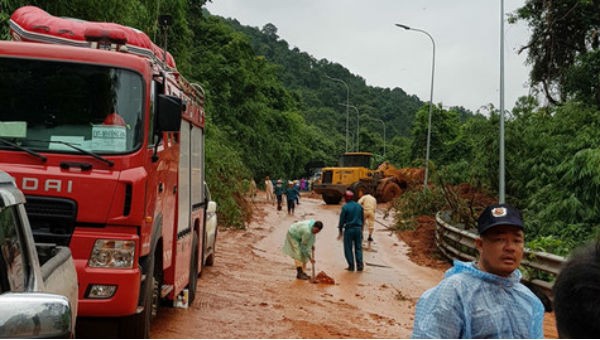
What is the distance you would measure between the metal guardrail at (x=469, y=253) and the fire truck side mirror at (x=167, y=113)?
4.21 metres

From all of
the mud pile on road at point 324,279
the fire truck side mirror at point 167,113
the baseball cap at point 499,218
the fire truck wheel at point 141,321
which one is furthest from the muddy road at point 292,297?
the baseball cap at point 499,218

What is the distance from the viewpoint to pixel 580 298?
206 centimetres

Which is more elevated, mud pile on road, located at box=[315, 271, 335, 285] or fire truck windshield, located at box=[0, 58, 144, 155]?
fire truck windshield, located at box=[0, 58, 144, 155]

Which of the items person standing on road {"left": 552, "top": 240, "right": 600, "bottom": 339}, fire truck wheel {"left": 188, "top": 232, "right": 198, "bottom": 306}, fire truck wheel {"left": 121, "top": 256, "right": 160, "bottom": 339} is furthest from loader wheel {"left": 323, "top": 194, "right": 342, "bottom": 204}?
person standing on road {"left": 552, "top": 240, "right": 600, "bottom": 339}

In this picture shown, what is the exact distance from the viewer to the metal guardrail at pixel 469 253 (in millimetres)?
10828

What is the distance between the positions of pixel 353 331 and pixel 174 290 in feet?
8.34

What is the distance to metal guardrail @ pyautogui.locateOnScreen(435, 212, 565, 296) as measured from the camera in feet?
35.5

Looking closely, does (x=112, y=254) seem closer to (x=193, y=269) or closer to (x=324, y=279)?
(x=193, y=269)

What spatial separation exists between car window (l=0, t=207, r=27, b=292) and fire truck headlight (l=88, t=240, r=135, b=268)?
217 cm

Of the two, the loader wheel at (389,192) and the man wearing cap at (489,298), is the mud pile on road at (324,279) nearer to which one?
the man wearing cap at (489,298)

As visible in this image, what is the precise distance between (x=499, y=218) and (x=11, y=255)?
232 cm

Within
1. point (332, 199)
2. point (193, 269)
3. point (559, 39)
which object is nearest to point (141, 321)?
point (193, 269)

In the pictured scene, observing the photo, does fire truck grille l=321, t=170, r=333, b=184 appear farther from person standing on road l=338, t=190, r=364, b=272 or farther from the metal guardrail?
person standing on road l=338, t=190, r=364, b=272

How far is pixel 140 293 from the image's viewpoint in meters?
6.02
